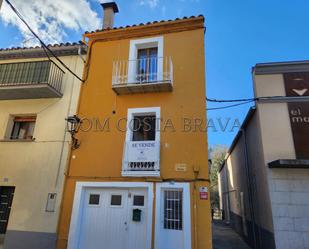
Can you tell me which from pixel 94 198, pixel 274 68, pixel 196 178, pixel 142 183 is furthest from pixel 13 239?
pixel 274 68

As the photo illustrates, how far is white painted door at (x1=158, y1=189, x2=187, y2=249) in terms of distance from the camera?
642cm

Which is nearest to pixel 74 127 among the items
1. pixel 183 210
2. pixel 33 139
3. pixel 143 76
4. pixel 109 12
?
pixel 33 139

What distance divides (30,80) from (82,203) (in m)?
5.17

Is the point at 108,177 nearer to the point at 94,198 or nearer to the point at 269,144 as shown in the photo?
the point at 94,198

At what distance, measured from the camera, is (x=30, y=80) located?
8750 millimetres

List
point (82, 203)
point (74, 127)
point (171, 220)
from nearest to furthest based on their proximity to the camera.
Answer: point (171, 220) < point (82, 203) < point (74, 127)

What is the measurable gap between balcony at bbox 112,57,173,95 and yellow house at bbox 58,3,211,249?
0.04 metres

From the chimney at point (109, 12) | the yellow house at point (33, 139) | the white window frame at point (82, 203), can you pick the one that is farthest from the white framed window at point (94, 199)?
the chimney at point (109, 12)

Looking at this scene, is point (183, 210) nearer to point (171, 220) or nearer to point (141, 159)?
point (171, 220)

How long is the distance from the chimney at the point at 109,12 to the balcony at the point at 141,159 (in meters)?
6.15

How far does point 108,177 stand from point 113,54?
4962 millimetres

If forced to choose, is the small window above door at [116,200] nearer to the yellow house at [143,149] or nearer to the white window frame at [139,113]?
the yellow house at [143,149]

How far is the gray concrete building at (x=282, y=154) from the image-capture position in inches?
258

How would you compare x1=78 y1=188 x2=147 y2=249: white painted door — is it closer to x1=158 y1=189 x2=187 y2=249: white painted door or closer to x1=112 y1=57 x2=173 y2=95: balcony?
x1=158 y1=189 x2=187 y2=249: white painted door
